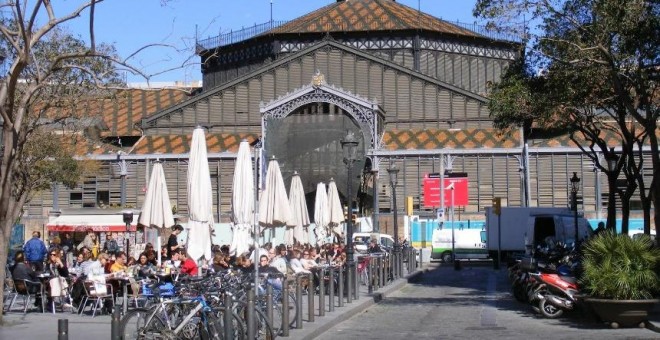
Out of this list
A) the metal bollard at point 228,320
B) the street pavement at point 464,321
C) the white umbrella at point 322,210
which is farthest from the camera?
the white umbrella at point 322,210

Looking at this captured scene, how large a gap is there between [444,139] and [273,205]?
3779 cm

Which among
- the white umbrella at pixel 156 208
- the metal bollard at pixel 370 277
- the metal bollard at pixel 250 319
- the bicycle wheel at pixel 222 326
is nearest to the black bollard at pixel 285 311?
the metal bollard at pixel 250 319

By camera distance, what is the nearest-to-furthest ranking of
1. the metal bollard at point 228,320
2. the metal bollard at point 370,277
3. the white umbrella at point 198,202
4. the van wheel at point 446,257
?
the metal bollard at point 228,320 < the white umbrella at point 198,202 < the metal bollard at point 370,277 < the van wheel at point 446,257

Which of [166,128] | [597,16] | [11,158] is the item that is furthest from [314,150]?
[11,158]

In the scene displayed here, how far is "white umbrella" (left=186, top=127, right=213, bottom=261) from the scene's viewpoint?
78.7ft

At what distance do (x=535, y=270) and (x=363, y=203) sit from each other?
142 feet

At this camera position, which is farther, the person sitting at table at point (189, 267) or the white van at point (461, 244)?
the white van at point (461, 244)

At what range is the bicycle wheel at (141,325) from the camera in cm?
1427

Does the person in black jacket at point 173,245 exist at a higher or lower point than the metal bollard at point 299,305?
higher

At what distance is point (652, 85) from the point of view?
29922 mm

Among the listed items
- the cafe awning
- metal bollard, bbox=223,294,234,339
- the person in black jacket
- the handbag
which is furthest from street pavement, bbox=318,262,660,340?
the cafe awning

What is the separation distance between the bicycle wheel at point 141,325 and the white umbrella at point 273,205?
1622cm

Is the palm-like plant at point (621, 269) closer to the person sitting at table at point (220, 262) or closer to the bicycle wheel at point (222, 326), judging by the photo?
the bicycle wheel at point (222, 326)

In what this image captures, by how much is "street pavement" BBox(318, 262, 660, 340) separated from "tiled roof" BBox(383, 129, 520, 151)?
111 ft
